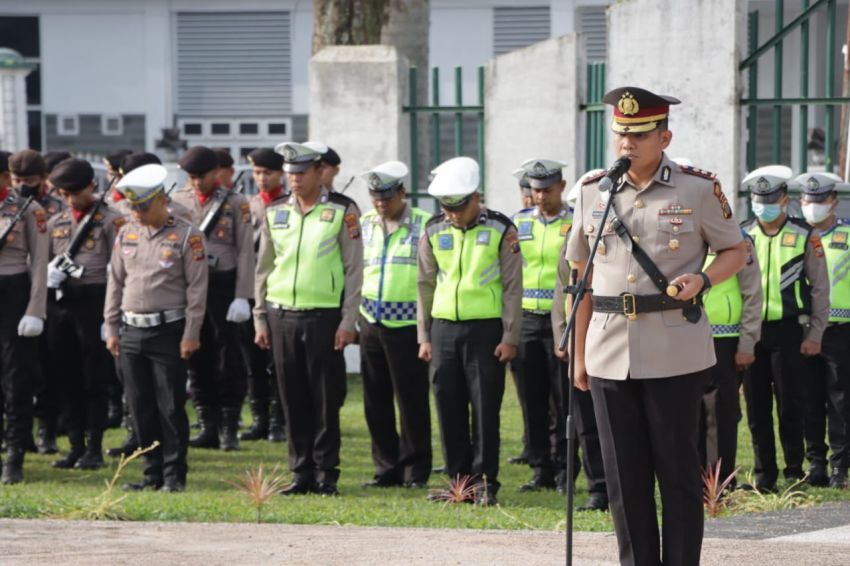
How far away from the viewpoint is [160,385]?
10531 millimetres

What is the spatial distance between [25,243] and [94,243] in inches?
25.7

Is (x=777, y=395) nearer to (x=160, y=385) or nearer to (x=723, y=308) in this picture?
(x=723, y=308)

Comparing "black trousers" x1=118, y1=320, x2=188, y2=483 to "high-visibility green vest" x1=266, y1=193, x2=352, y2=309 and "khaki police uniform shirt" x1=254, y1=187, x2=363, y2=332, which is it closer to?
"high-visibility green vest" x1=266, y1=193, x2=352, y2=309

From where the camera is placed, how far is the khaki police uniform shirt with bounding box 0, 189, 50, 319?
1098 centimetres

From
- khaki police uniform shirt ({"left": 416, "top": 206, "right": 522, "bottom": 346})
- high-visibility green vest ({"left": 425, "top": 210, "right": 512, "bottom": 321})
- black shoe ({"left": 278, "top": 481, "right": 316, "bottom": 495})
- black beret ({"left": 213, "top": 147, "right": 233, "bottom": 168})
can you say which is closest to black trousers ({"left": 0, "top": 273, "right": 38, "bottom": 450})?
black shoe ({"left": 278, "top": 481, "right": 316, "bottom": 495})

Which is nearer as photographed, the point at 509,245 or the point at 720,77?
the point at 509,245

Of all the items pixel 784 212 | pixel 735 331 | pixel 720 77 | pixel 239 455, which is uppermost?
pixel 720 77

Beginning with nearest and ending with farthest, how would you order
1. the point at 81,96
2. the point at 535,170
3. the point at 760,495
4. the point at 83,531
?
the point at 83,531 < the point at 760,495 < the point at 535,170 < the point at 81,96

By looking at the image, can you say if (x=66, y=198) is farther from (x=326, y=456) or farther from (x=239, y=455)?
(x=326, y=456)

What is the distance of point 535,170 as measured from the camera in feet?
34.4

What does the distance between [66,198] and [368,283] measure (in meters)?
2.54

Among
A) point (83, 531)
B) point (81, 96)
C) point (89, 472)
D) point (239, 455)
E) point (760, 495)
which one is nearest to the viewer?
point (83, 531)

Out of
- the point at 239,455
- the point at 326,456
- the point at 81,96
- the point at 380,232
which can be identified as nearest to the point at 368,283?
the point at 380,232

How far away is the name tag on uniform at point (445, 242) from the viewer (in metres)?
10.1
